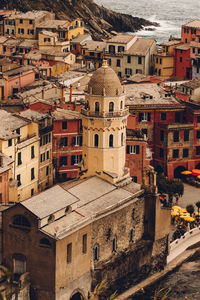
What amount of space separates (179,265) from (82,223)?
53.7ft

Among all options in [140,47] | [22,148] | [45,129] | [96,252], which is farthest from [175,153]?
[140,47]

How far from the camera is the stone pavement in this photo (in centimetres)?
7094

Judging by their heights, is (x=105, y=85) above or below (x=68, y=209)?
above

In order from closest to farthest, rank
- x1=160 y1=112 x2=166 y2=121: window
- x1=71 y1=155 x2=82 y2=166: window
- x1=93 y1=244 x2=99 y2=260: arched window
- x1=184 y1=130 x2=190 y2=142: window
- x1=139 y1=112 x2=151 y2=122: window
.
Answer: x1=93 y1=244 x2=99 y2=260: arched window < x1=71 y1=155 x2=82 y2=166: window < x1=184 y1=130 x2=190 y2=142: window < x1=139 y1=112 x2=151 y2=122: window < x1=160 y1=112 x2=166 y2=121: window

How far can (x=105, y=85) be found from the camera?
72.0m

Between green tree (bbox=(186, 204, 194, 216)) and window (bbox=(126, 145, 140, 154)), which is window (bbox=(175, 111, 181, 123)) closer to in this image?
window (bbox=(126, 145, 140, 154))

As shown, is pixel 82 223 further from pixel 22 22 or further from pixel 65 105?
pixel 22 22

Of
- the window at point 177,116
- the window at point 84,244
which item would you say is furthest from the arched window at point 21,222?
the window at point 177,116

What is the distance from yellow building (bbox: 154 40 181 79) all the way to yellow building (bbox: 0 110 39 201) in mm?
54841

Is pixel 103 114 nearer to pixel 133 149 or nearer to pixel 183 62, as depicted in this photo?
pixel 133 149

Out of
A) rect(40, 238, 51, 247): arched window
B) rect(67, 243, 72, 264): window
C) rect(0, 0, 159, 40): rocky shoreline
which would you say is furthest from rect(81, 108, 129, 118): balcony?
rect(0, 0, 159, 40): rocky shoreline

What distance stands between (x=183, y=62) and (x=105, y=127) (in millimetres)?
63854

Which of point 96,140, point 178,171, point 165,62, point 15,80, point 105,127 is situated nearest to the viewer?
point 105,127

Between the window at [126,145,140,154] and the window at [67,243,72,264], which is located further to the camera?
the window at [126,145,140,154]
